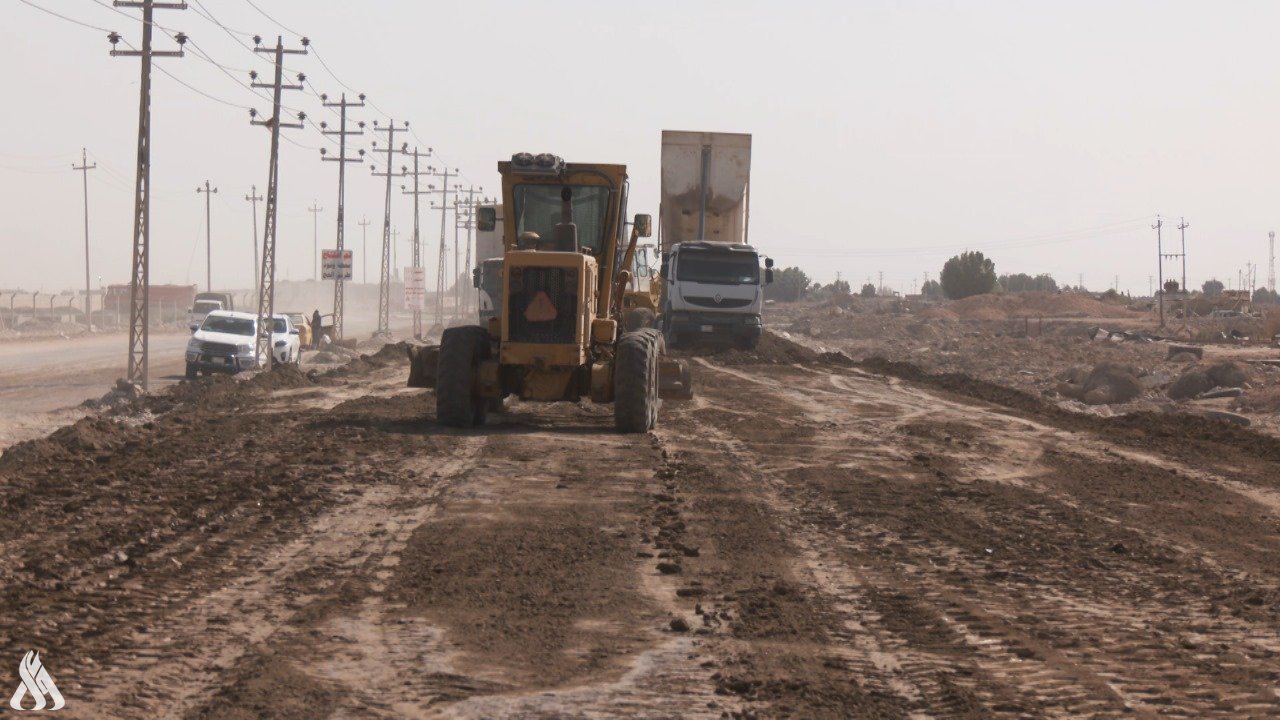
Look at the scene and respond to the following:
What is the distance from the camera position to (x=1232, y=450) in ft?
59.4

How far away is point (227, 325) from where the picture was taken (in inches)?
1601

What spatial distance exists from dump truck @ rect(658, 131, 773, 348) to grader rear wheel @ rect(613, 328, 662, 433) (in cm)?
1866

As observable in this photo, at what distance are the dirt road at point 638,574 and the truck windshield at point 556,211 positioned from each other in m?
2.87

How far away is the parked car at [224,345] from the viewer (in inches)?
1533

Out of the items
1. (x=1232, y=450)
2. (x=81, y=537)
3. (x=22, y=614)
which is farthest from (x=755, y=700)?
(x=1232, y=450)

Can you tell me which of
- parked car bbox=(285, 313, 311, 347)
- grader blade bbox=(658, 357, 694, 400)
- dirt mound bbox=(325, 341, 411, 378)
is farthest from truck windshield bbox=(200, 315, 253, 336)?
grader blade bbox=(658, 357, 694, 400)

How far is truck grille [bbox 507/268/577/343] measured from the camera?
1831cm

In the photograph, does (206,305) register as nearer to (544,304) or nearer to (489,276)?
(489,276)

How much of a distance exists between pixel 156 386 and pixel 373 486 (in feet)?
80.9

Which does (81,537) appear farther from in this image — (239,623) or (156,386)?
(156,386)

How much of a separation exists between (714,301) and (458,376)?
19.5 metres

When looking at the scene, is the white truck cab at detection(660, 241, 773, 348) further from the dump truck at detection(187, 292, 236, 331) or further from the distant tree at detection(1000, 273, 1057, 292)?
the distant tree at detection(1000, 273, 1057, 292)

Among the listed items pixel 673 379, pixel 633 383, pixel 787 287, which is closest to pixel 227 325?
pixel 673 379

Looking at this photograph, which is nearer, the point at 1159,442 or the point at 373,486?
the point at 373,486
